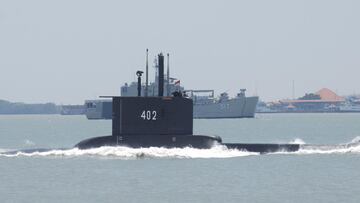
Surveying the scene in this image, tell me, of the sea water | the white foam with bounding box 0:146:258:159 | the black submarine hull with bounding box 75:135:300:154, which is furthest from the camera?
the white foam with bounding box 0:146:258:159

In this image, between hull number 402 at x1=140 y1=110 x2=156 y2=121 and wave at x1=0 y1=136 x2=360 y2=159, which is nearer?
hull number 402 at x1=140 y1=110 x2=156 y2=121

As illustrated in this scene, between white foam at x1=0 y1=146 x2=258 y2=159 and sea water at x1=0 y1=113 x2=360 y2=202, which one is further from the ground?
white foam at x1=0 y1=146 x2=258 y2=159

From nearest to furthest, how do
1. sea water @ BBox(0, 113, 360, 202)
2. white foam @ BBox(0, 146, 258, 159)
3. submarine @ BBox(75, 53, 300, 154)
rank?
sea water @ BBox(0, 113, 360, 202)
submarine @ BBox(75, 53, 300, 154)
white foam @ BBox(0, 146, 258, 159)

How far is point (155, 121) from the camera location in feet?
140

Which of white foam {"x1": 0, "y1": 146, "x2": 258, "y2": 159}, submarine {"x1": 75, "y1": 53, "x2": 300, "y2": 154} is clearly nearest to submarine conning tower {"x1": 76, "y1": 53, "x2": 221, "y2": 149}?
submarine {"x1": 75, "y1": 53, "x2": 300, "y2": 154}

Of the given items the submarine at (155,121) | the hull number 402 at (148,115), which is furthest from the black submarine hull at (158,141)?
the hull number 402 at (148,115)

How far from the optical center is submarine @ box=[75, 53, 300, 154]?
42.7m

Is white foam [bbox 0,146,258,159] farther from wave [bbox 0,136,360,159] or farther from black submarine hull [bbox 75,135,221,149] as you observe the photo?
black submarine hull [bbox 75,135,221,149]

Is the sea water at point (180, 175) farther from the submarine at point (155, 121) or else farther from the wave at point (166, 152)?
the submarine at point (155, 121)

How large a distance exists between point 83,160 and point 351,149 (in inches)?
551

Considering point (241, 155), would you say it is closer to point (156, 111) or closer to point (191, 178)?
point (156, 111)

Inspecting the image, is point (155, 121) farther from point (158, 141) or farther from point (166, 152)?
point (166, 152)

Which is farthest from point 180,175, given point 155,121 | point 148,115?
point 148,115

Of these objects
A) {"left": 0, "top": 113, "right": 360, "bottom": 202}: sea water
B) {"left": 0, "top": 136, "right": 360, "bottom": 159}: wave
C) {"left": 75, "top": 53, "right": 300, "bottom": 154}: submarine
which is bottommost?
{"left": 0, "top": 113, "right": 360, "bottom": 202}: sea water
